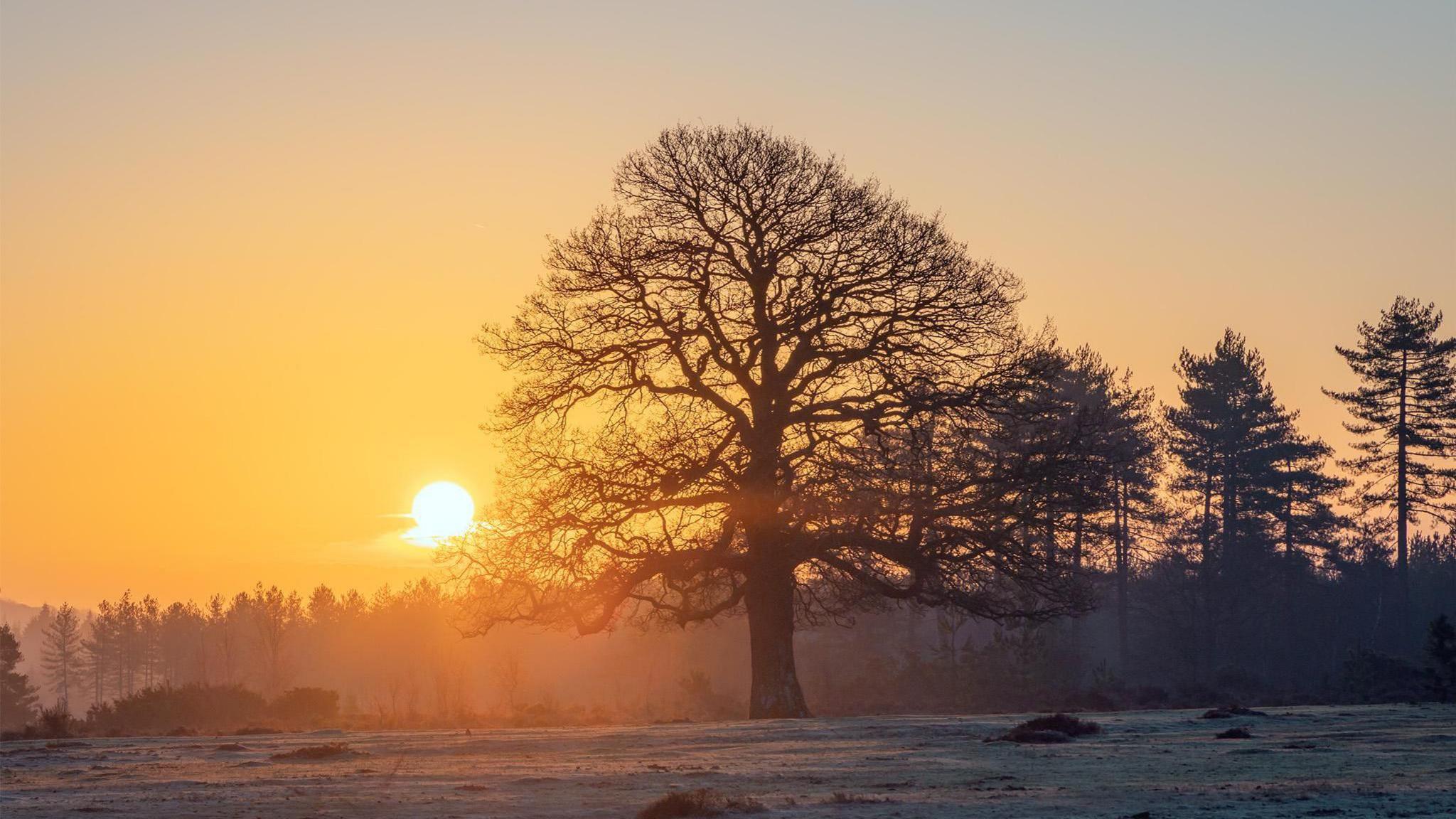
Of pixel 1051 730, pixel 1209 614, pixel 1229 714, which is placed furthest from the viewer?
pixel 1209 614

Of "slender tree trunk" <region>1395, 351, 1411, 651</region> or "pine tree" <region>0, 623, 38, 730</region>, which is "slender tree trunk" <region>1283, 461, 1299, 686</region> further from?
"pine tree" <region>0, 623, 38, 730</region>

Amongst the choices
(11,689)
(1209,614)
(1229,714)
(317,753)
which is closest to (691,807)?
(317,753)

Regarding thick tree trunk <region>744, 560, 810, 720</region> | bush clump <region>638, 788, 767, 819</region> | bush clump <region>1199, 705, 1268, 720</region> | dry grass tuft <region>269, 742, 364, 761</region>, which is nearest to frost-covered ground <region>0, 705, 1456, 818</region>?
dry grass tuft <region>269, 742, 364, 761</region>

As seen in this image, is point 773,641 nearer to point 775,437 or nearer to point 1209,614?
point 775,437

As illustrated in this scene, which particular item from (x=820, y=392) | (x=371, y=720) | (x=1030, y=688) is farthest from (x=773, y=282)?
(x=1030, y=688)

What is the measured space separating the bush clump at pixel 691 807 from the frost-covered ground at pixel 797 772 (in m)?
0.35

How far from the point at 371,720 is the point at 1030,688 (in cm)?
2232

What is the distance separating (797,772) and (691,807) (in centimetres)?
350

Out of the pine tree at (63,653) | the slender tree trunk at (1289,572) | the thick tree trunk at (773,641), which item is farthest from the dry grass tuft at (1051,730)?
the pine tree at (63,653)

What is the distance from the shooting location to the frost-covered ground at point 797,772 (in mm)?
10680

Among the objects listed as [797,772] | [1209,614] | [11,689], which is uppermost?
[797,772]

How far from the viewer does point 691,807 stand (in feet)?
33.2

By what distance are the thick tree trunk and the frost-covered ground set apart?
5653 millimetres

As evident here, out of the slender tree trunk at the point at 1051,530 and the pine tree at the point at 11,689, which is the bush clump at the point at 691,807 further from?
the pine tree at the point at 11,689
